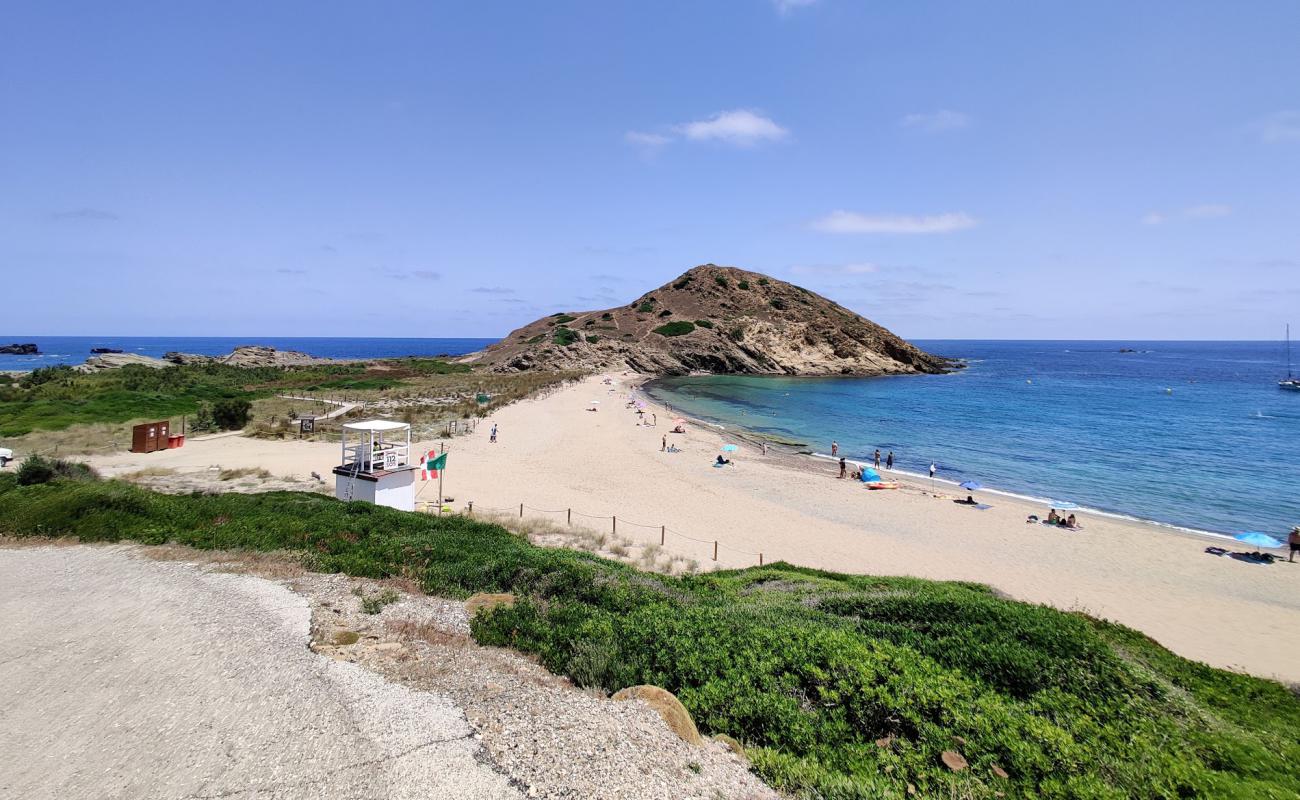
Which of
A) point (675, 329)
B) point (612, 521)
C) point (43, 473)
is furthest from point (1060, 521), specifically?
point (675, 329)

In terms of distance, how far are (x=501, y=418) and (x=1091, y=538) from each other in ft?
109

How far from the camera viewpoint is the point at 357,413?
125ft

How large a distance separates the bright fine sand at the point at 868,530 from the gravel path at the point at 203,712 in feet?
37.1

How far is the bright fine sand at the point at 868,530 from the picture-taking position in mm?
15203

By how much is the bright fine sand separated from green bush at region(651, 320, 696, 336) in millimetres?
62806

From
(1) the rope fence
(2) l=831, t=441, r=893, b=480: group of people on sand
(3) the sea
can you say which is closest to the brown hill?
(3) the sea

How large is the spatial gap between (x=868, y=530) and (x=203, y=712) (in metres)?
20.2

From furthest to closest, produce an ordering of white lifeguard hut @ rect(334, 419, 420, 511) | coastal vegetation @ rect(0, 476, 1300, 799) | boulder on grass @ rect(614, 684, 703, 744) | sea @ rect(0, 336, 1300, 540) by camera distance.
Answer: sea @ rect(0, 336, 1300, 540)
white lifeguard hut @ rect(334, 419, 420, 511)
boulder on grass @ rect(614, 684, 703, 744)
coastal vegetation @ rect(0, 476, 1300, 799)

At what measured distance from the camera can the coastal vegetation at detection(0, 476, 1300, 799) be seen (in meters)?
5.09

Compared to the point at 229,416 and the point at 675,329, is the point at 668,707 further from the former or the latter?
the point at 675,329

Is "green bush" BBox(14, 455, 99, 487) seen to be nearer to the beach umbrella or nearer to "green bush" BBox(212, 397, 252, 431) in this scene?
"green bush" BBox(212, 397, 252, 431)

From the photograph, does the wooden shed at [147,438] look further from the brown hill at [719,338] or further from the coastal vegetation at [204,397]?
the brown hill at [719,338]

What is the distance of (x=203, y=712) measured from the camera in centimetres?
571

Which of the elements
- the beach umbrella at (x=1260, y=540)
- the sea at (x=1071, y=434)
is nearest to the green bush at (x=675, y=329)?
the sea at (x=1071, y=434)
